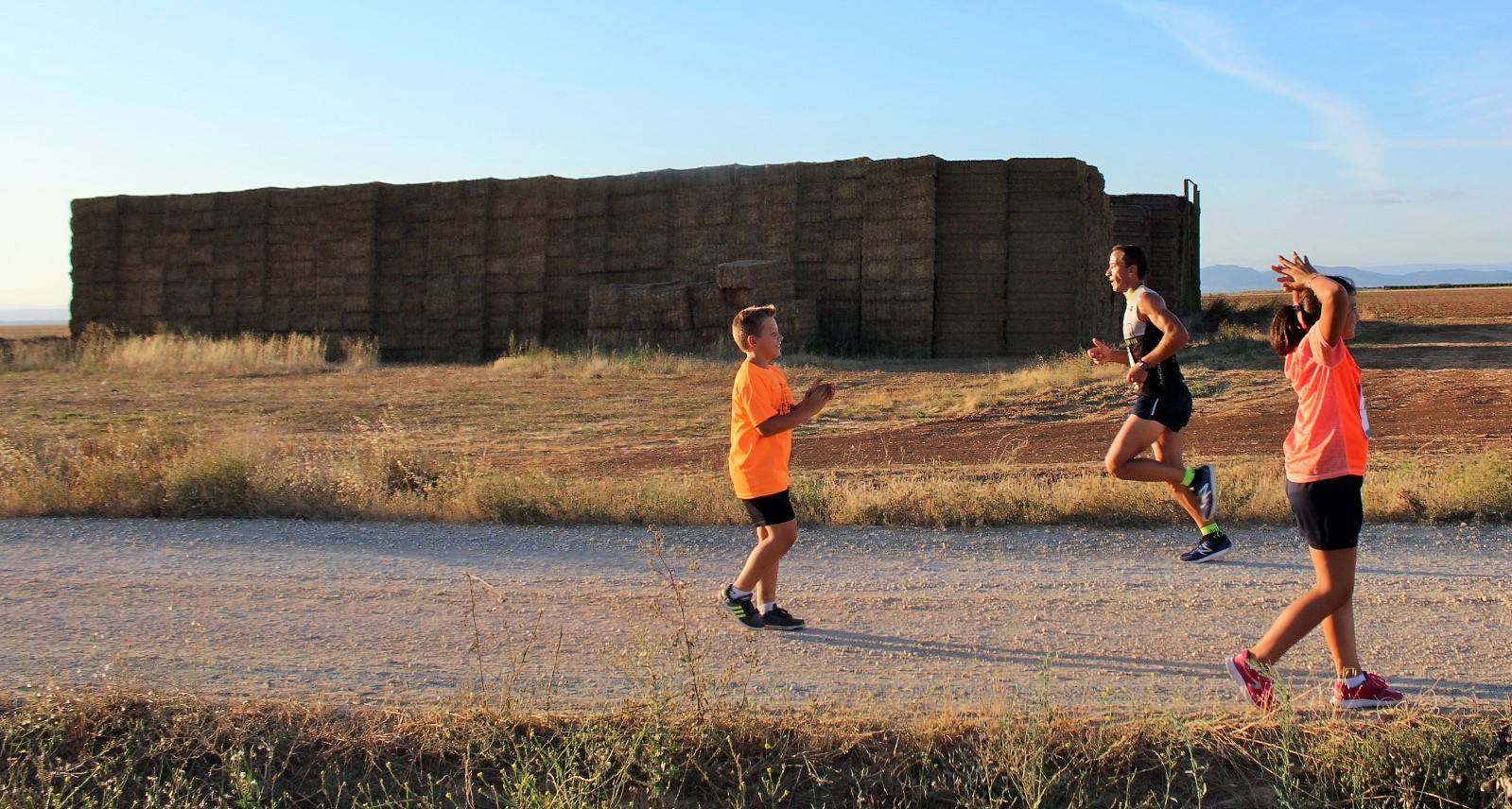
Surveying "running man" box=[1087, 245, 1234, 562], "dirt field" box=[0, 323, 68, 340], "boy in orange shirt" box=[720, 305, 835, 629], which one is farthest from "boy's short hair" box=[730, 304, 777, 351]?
"dirt field" box=[0, 323, 68, 340]

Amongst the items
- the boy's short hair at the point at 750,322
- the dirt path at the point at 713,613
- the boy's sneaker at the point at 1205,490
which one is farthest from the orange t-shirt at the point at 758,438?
the boy's sneaker at the point at 1205,490

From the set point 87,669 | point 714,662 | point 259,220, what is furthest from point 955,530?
point 259,220

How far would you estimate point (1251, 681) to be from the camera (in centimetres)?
457

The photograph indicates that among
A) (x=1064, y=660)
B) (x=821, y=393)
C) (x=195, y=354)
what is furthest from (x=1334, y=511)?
(x=195, y=354)

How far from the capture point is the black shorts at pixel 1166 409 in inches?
280

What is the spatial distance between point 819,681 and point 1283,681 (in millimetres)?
1668

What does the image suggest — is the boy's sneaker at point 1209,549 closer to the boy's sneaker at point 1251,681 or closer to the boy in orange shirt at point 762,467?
the boy's sneaker at point 1251,681

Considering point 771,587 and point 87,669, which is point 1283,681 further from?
point 87,669

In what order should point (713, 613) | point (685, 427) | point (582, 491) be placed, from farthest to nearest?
1. point (685, 427)
2. point (582, 491)
3. point (713, 613)

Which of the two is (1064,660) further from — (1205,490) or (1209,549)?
(1205,490)

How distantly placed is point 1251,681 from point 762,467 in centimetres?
215

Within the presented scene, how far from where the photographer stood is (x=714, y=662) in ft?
16.9

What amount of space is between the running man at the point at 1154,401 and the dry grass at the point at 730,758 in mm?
2671

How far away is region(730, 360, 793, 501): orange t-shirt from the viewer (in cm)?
570
